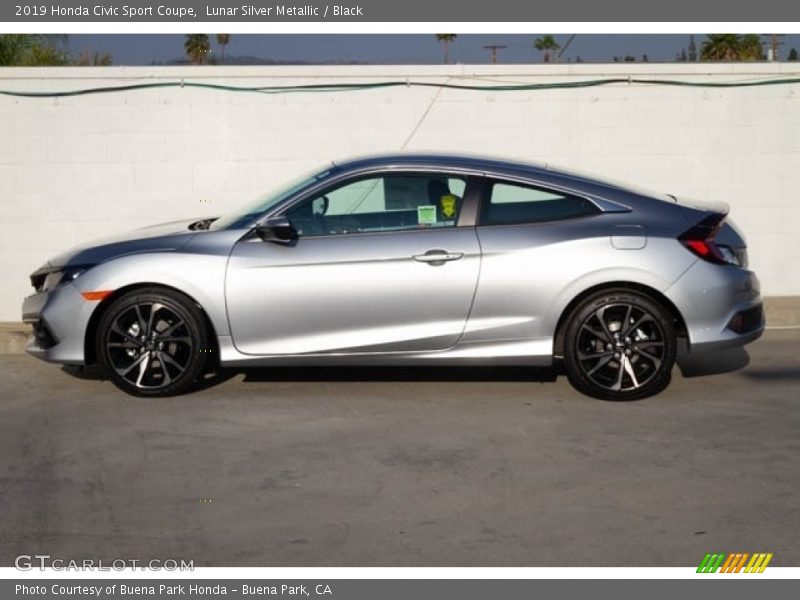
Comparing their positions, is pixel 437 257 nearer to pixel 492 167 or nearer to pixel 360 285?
pixel 360 285

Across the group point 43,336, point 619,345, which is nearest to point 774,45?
point 619,345

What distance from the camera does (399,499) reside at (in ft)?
19.7

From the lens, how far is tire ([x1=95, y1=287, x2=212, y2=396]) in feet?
26.1

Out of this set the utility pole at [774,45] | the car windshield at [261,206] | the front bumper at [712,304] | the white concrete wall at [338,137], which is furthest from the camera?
the utility pole at [774,45]

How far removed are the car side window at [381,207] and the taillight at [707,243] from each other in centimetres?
147

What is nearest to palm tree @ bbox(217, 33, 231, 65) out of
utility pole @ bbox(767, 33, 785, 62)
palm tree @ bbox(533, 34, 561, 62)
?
palm tree @ bbox(533, 34, 561, 62)

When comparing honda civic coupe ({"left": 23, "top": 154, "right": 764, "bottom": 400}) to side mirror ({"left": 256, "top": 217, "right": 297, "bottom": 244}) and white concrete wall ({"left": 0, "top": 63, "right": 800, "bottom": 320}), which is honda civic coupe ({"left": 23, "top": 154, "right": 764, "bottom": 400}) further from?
white concrete wall ({"left": 0, "top": 63, "right": 800, "bottom": 320})

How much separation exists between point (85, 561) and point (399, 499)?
1.55 metres

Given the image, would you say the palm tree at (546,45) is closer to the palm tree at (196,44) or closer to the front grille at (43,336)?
the palm tree at (196,44)

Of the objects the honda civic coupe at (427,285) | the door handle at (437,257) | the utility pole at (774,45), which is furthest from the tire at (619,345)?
the utility pole at (774,45)

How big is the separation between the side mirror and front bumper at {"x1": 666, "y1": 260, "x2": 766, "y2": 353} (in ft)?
7.93

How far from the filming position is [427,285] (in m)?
7.83

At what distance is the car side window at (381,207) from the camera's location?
800cm

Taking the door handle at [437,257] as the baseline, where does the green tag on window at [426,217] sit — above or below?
above
